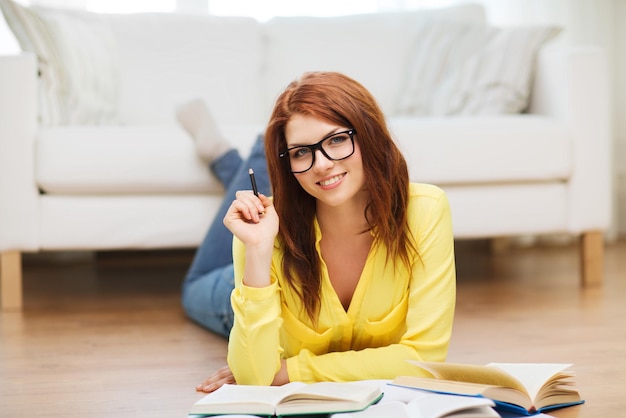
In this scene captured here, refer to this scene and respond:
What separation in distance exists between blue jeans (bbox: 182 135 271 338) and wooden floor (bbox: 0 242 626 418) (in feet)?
0.18

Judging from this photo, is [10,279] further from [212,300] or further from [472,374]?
[472,374]

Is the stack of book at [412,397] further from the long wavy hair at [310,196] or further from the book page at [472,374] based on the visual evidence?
the long wavy hair at [310,196]

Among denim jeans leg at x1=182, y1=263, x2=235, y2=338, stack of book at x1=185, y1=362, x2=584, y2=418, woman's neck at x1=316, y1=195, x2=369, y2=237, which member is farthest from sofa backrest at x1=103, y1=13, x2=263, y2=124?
stack of book at x1=185, y1=362, x2=584, y2=418

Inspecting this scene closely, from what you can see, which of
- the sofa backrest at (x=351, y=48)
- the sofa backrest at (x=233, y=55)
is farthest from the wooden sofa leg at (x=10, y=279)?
the sofa backrest at (x=351, y=48)

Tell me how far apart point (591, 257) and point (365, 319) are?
1438mm

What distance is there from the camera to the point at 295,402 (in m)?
1.33

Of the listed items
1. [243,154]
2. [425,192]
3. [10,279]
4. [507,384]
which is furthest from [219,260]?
[507,384]

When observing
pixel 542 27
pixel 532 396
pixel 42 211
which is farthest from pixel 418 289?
pixel 542 27

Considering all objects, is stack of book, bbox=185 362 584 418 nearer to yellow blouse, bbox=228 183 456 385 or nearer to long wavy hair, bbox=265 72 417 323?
yellow blouse, bbox=228 183 456 385

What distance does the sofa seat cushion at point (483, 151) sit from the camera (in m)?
2.67

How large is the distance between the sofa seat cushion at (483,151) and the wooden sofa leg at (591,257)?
0.23 metres

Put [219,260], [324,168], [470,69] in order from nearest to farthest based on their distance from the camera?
[324,168]
[219,260]
[470,69]

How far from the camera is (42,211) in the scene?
259 cm

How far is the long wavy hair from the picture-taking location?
1522 mm
